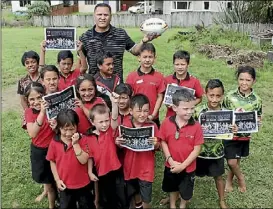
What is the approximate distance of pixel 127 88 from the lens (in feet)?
13.7

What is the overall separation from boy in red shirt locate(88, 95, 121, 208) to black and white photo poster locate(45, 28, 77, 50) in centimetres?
160

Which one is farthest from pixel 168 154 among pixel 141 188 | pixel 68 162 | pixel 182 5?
pixel 182 5

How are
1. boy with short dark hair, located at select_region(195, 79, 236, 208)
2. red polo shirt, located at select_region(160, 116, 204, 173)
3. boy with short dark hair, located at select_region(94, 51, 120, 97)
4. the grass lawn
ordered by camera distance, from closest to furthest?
1. red polo shirt, located at select_region(160, 116, 204, 173)
2. boy with short dark hair, located at select_region(195, 79, 236, 208)
3. boy with short dark hair, located at select_region(94, 51, 120, 97)
4. the grass lawn

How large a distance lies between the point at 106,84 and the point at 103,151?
1.06 metres

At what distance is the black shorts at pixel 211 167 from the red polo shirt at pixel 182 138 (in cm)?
54

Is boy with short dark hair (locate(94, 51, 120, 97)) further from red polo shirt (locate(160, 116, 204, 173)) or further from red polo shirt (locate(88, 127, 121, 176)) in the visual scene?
red polo shirt (locate(160, 116, 204, 173))

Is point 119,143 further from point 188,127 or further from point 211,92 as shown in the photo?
point 211,92

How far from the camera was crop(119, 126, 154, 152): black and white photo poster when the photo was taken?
12.4ft

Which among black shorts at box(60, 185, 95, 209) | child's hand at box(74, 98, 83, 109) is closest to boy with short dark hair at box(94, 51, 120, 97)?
child's hand at box(74, 98, 83, 109)

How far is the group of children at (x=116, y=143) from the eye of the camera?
3.77 metres

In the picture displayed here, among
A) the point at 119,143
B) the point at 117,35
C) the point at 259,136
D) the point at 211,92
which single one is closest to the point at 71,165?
the point at 119,143

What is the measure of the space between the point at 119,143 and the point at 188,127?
745mm

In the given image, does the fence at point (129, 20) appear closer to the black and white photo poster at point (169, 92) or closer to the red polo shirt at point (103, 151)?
the black and white photo poster at point (169, 92)

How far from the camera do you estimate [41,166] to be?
416cm
